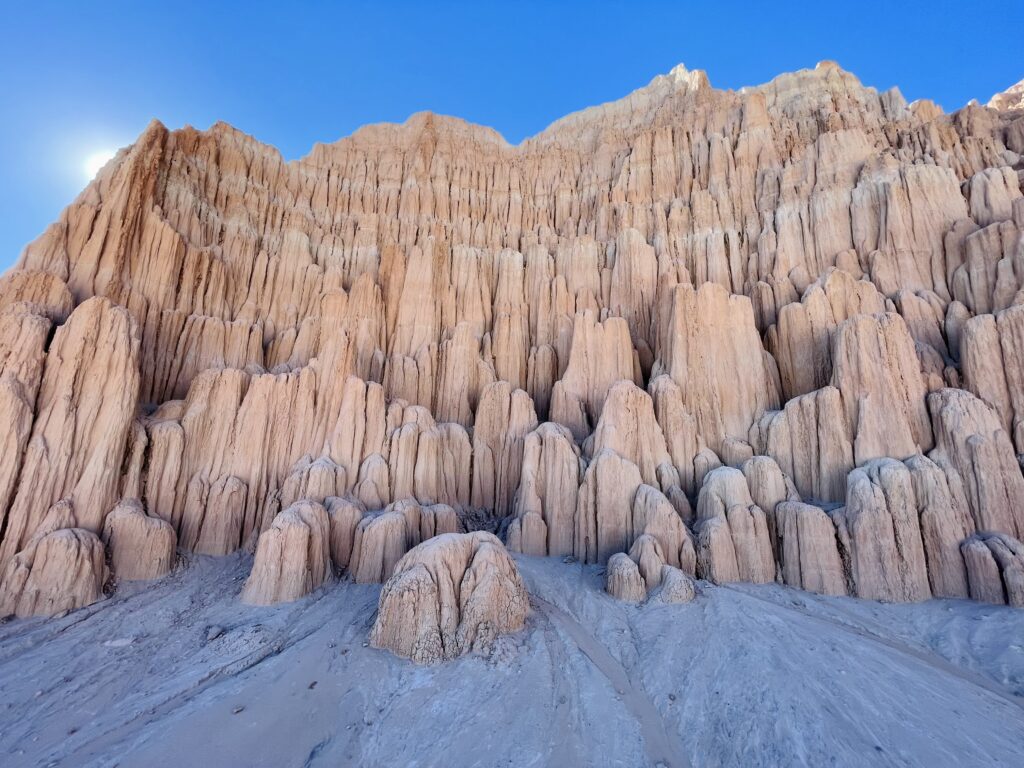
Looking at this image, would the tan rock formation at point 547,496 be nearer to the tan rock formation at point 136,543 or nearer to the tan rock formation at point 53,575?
the tan rock formation at point 136,543

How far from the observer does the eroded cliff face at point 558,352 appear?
13969 millimetres

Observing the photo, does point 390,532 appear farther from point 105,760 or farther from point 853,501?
point 853,501

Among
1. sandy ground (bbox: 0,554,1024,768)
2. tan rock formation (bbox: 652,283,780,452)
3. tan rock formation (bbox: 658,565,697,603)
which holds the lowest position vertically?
sandy ground (bbox: 0,554,1024,768)

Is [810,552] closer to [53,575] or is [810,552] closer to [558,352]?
[558,352]

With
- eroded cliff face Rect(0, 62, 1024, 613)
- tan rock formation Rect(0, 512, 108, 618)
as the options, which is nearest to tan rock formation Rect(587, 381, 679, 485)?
eroded cliff face Rect(0, 62, 1024, 613)

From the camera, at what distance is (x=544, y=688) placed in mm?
9273

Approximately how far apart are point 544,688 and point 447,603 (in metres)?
2.72

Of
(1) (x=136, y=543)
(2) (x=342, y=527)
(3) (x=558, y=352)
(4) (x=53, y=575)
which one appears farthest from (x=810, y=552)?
→ (4) (x=53, y=575)

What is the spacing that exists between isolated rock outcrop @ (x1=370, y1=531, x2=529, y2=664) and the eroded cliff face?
3.96 m

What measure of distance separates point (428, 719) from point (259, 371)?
1791cm

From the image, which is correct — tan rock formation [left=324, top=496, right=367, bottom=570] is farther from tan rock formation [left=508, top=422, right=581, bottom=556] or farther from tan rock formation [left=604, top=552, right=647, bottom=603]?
tan rock formation [left=604, top=552, right=647, bottom=603]

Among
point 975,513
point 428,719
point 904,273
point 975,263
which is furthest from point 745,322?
point 428,719

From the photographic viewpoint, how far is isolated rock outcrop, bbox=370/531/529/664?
10383mm

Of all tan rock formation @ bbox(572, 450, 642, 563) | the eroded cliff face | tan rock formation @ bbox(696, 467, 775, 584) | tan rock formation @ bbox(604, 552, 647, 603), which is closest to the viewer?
tan rock formation @ bbox(604, 552, 647, 603)
